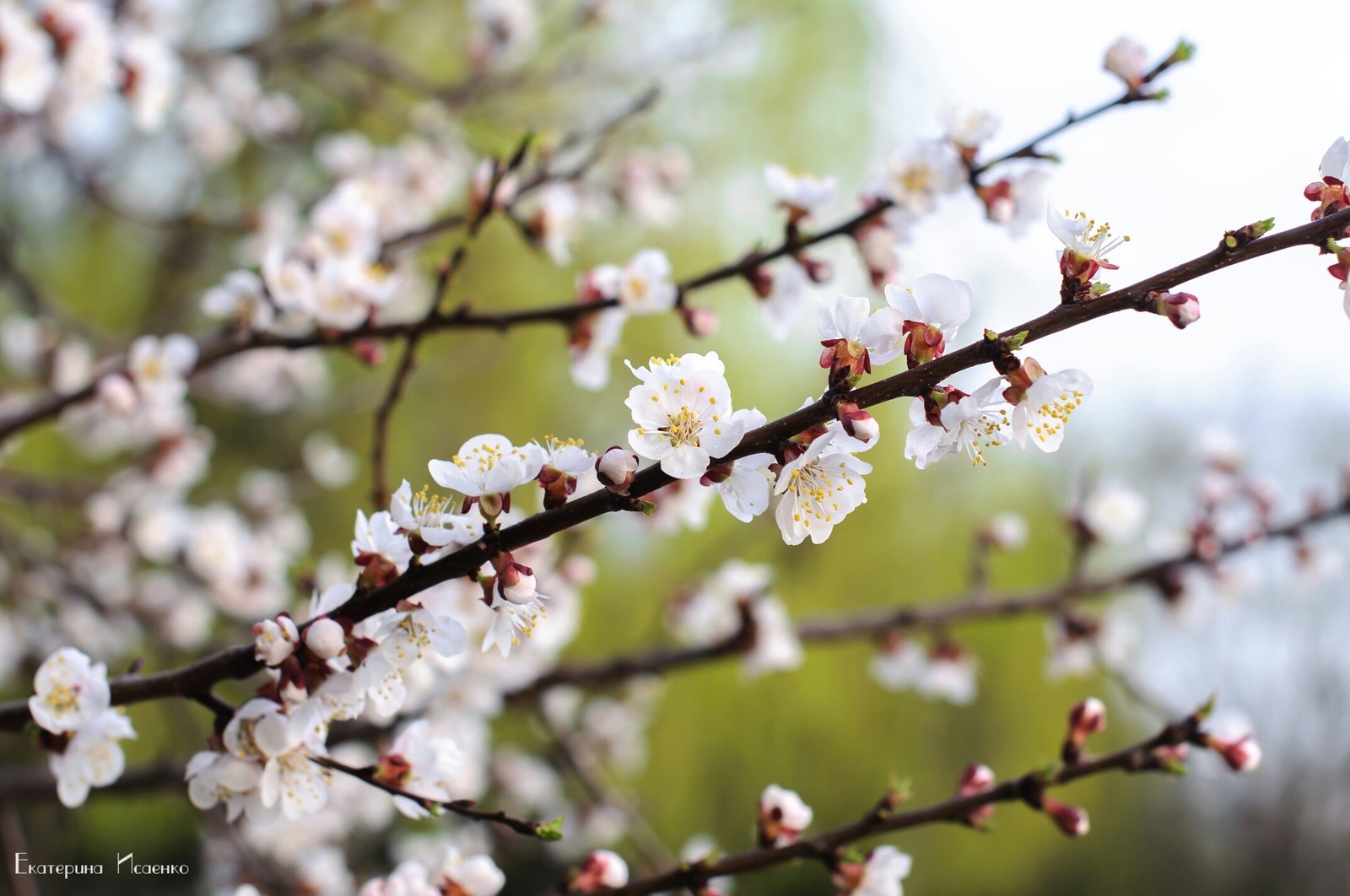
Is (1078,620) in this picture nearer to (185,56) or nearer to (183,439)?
(183,439)

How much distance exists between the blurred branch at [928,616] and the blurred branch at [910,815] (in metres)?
0.85

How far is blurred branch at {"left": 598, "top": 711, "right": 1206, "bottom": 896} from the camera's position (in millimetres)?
1047

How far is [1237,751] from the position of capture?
1177mm

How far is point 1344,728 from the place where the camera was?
6.94 m

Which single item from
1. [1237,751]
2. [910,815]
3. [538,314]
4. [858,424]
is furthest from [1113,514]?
[858,424]

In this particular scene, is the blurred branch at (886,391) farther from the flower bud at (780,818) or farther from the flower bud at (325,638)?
the flower bud at (780,818)

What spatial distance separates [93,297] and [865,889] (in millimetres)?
6374

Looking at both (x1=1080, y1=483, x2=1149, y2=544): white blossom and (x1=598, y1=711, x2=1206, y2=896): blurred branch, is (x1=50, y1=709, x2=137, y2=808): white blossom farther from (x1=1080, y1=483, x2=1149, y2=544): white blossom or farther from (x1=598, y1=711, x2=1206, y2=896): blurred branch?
(x1=1080, y1=483, x2=1149, y2=544): white blossom

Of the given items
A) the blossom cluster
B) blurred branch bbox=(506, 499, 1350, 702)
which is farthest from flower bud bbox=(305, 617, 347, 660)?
blurred branch bbox=(506, 499, 1350, 702)

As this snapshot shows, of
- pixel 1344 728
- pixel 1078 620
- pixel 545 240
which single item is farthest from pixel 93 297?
pixel 1344 728

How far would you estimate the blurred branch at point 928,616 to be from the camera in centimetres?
199

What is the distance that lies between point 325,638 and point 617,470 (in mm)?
312

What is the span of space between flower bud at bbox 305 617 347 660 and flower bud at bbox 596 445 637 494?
0.29 meters

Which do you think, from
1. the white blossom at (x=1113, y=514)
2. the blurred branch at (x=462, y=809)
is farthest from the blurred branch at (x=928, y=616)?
the blurred branch at (x=462, y=809)
